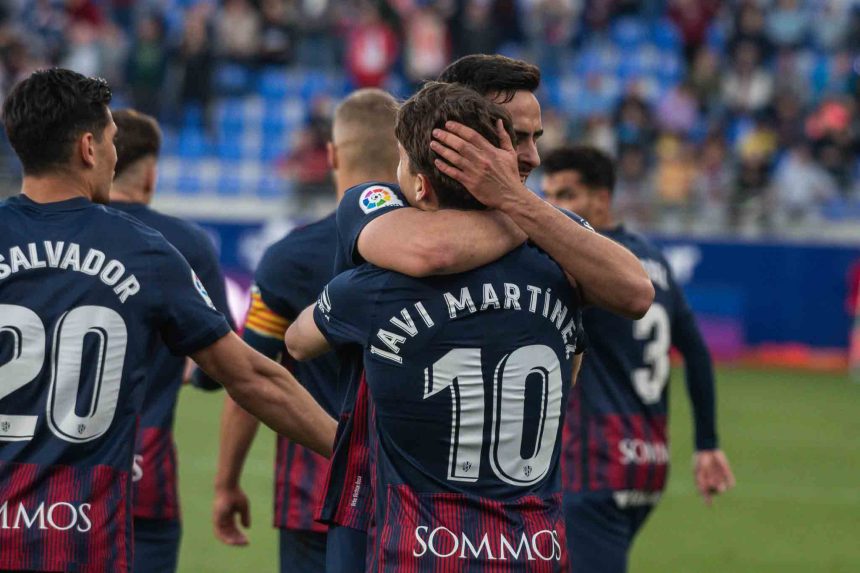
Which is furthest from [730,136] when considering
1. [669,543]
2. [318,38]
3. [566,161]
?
[566,161]

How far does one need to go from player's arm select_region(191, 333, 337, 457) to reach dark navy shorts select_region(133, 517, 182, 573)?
1302 mm

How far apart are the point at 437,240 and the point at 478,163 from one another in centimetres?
19

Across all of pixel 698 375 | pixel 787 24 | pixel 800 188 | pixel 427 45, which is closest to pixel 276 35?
pixel 427 45

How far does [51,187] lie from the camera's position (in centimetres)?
354

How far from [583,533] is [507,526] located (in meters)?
2.27

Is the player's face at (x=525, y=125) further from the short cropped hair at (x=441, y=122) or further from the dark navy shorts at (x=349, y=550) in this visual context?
the dark navy shorts at (x=349, y=550)

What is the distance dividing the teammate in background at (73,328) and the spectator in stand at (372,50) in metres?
18.2

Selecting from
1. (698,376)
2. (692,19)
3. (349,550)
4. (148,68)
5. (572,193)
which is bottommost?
(349,550)

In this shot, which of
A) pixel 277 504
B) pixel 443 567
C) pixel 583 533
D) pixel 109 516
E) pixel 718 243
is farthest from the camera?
pixel 718 243

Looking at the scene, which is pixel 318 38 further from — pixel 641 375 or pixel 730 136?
pixel 641 375

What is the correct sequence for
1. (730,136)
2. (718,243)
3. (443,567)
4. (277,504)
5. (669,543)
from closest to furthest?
1. (443,567)
2. (277,504)
3. (669,543)
4. (718,243)
5. (730,136)

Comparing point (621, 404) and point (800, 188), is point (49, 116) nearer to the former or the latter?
point (621, 404)

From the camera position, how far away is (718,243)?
1828 cm

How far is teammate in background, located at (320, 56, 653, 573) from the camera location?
3.18 m
